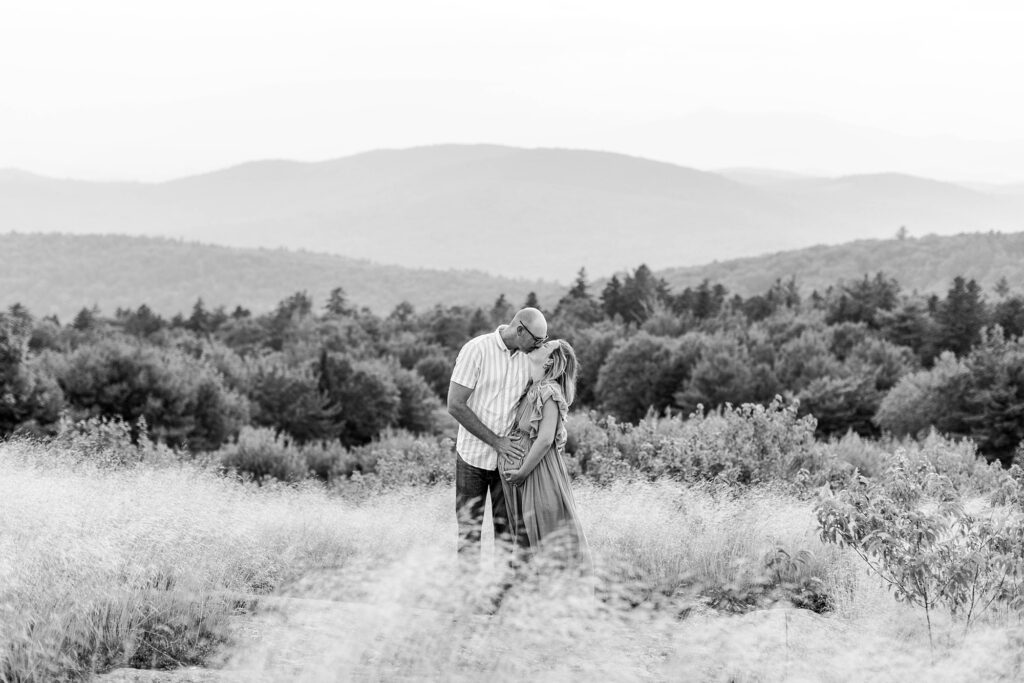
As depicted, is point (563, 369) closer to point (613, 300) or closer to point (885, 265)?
point (613, 300)

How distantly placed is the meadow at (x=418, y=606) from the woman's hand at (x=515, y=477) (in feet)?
1.56

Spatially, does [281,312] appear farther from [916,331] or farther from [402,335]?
[916,331]

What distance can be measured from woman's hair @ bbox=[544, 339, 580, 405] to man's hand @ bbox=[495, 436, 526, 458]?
367 millimetres

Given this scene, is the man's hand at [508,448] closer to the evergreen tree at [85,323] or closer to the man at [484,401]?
the man at [484,401]

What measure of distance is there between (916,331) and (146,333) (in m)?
40.2

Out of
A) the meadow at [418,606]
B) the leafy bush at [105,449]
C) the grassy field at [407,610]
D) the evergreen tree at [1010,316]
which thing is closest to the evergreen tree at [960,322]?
the evergreen tree at [1010,316]

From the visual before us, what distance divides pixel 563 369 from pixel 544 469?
1.83 ft

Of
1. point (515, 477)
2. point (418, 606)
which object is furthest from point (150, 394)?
point (418, 606)

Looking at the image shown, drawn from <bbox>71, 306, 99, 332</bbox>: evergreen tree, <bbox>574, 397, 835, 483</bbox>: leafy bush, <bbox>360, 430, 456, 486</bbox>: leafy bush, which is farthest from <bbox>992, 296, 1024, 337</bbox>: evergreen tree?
<bbox>71, 306, 99, 332</bbox>: evergreen tree

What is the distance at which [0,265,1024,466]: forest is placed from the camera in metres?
24.1

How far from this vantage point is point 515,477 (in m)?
6.05

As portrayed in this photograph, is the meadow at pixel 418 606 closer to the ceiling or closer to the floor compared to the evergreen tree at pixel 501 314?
closer to the ceiling

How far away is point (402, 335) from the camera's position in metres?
51.3

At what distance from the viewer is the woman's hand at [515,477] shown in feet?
19.8
